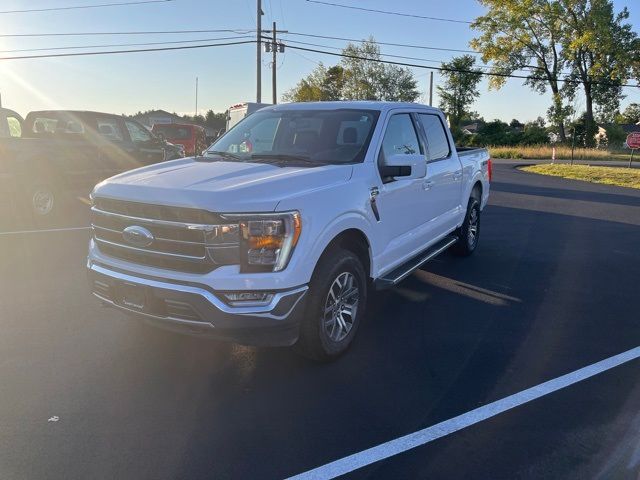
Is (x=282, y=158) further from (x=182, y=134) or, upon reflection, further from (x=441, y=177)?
(x=182, y=134)

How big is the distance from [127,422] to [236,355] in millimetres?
1128

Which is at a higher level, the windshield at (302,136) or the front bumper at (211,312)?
the windshield at (302,136)

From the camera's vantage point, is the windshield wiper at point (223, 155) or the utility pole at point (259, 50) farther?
the utility pole at point (259, 50)

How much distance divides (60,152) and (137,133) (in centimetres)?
259

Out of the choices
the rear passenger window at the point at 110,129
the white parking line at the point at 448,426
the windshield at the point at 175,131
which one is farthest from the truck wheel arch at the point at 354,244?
the windshield at the point at 175,131

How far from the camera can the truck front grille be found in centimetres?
351

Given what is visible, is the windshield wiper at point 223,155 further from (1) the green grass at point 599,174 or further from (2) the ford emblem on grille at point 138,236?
(1) the green grass at point 599,174

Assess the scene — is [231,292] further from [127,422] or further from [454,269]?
[454,269]

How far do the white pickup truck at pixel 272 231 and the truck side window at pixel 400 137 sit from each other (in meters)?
0.02

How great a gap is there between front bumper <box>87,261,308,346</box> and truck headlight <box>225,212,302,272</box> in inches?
8.3

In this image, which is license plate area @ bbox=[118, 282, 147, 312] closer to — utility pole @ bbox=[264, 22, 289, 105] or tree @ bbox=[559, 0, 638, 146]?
utility pole @ bbox=[264, 22, 289, 105]

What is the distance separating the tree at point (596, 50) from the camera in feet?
165

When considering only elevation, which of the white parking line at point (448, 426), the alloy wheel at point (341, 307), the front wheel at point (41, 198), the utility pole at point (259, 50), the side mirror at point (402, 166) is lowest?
the white parking line at point (448, 426)

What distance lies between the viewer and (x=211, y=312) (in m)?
3.49
